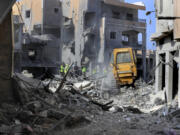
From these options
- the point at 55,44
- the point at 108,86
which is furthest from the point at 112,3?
A: the point at 108,86

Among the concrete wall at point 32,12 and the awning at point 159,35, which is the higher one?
the concrete wall at point 32,12

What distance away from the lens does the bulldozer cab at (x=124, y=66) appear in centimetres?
1858

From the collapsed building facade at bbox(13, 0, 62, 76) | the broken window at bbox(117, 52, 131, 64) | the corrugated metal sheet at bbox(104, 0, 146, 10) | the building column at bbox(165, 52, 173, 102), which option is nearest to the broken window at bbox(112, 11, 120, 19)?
the corrugated metal sheet at bbox(104, 0, 146, 10)

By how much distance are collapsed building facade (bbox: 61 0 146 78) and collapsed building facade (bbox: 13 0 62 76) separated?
1.77 m

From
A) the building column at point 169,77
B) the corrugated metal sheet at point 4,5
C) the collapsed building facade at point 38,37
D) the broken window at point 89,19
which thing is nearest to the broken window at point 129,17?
the broken window at point 89,19

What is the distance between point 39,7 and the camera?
124ft

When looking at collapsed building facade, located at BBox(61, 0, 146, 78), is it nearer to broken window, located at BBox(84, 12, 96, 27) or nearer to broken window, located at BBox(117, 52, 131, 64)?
broken window, located at BBox(84, 12, 96, 27)

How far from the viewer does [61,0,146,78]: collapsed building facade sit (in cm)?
3344

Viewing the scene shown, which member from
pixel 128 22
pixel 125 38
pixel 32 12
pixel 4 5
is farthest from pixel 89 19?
pixel 4 5

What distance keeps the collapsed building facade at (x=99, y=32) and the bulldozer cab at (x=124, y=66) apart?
45.5 ft

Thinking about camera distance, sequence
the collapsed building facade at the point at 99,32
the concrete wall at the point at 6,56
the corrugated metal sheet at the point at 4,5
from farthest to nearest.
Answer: the collapsed building facade at the point at 99,32, the concrete wall at the point at 6,56, the corrugated metal sheet at the point at 4,5

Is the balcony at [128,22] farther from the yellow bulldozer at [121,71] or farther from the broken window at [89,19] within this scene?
the yellow bulldozer at [121,71]

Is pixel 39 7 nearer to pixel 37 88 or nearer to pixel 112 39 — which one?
pixel 112 39

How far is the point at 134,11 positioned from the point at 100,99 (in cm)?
2300
